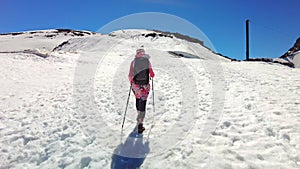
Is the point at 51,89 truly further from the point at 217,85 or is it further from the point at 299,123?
the point at 299,123

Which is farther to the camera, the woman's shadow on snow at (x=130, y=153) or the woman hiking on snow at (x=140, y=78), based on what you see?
the woman hiking on snow at (x=140, y=78)

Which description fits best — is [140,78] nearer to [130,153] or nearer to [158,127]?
[158,127]

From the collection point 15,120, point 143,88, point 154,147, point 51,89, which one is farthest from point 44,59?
point 154,147

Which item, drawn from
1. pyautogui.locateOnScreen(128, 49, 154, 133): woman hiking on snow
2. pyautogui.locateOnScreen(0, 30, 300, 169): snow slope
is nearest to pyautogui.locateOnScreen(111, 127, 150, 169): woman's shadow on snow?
pyautogui.locateOnScreen(0, 30, 300, 169): snow slope

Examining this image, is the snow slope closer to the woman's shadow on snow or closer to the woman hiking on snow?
the woman's shadow on snow

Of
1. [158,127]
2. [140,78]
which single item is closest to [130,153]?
[158,127]

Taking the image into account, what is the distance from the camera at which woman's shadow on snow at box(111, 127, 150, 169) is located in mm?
4473

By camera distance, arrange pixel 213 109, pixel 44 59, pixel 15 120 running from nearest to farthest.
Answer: pixel 15 120 < pixel 213 109 < pixel 44 59

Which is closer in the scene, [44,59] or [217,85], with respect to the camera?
[217,85]

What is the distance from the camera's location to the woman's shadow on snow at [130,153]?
14.7ft

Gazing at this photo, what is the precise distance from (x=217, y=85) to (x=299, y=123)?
208 inches

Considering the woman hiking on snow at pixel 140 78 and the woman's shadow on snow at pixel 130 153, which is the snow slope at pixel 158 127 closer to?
the woman's shadow on snow at pixel 130 153

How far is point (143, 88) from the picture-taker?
6102mm

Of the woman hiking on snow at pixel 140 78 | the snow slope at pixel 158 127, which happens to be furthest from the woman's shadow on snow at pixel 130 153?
the woman hiking on snow at pixel 140 78
